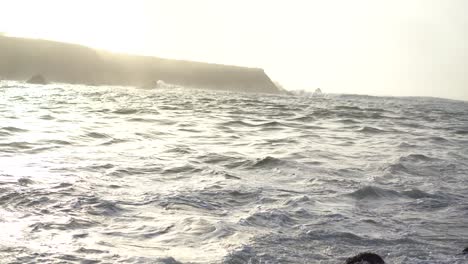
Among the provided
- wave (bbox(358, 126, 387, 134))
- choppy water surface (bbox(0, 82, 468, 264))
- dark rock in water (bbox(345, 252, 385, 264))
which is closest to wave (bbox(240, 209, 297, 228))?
choppy water surface (bbox(0, 82, 468, 264))

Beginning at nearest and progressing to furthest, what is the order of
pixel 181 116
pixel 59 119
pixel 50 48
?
pixel 59 119 < pixel 181 116 < pixel 50 48

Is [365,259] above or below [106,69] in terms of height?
below

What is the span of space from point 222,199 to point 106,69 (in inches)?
3019

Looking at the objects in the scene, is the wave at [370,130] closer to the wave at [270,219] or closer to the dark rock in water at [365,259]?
the wave at [270,219]

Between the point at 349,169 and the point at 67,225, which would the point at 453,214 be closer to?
the point at 349,169

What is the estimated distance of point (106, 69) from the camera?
79562 millimetres

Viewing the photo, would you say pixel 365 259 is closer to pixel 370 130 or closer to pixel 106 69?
pixel 370 130

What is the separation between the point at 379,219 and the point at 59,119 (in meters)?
11.5

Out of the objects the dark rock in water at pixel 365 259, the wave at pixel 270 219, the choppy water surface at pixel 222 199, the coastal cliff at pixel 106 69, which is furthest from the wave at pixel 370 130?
the coastal cliff at pixel 106 69

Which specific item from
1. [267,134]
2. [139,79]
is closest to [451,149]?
[267,134]

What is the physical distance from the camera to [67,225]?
15.5 feet

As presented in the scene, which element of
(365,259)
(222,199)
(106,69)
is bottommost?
(222,199)

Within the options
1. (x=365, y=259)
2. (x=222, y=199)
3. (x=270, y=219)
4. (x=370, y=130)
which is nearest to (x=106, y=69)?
(x=370, y=130)

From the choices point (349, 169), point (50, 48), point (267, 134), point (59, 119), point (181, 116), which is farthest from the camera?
point (50, 48)
